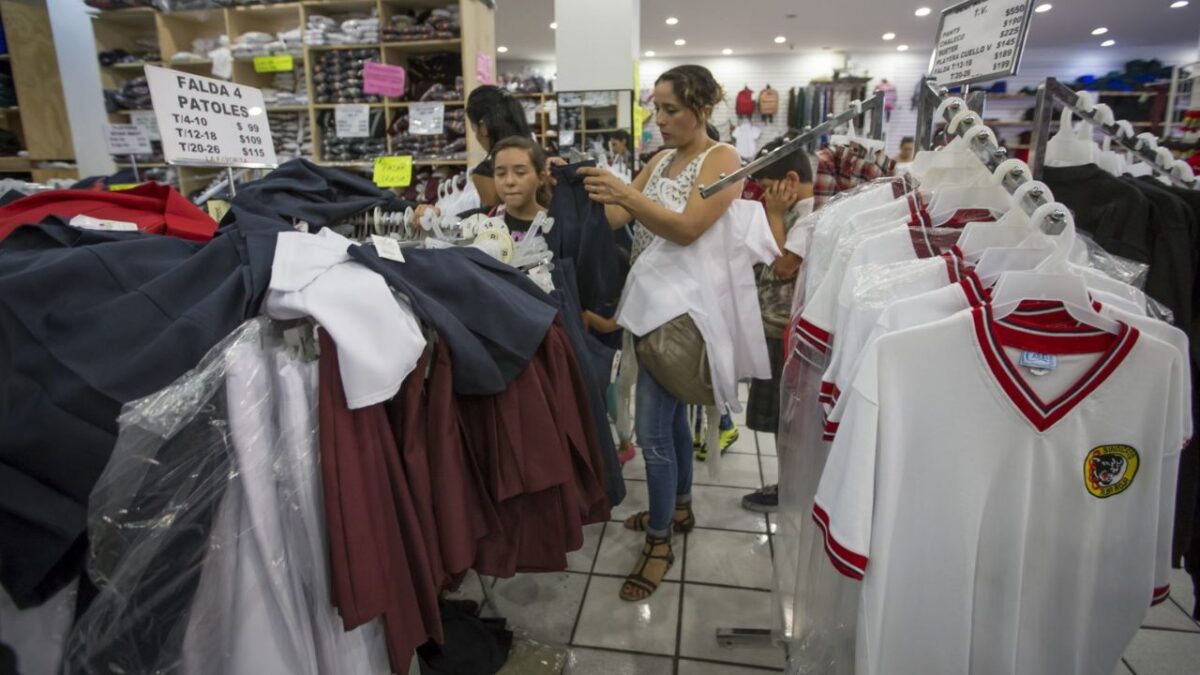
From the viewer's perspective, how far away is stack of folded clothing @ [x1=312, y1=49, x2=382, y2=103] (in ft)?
13.8

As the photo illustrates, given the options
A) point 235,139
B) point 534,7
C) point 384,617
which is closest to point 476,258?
point 384,617

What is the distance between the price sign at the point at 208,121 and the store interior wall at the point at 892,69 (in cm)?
834

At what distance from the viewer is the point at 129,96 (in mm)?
4672

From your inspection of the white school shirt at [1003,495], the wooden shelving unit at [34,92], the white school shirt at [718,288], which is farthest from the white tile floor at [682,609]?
the wooden shelving unit at [34,92]

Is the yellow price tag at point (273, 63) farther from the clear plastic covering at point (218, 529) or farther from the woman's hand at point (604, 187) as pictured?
the clear plastic covering at point (218, 529)

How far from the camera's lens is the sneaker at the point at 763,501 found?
2520 mm

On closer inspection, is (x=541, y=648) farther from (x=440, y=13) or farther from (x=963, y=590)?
(x=440, y=13)

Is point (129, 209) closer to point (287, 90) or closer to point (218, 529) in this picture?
point (218, 529)

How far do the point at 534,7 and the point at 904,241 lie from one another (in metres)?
7.27

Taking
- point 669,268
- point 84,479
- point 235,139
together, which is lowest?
point 84,479

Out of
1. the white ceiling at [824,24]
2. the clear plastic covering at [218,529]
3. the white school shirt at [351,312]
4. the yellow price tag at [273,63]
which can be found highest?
the white ceiling at [824,24]

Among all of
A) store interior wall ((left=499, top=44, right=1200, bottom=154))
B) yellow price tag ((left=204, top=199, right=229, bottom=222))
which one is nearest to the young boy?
yellow price tag ((left=204, top=199, right=229, bottom=222))

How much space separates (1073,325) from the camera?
87 cm

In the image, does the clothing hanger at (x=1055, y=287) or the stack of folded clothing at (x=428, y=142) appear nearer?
the clothing hanger at (x=1055, y=287)
